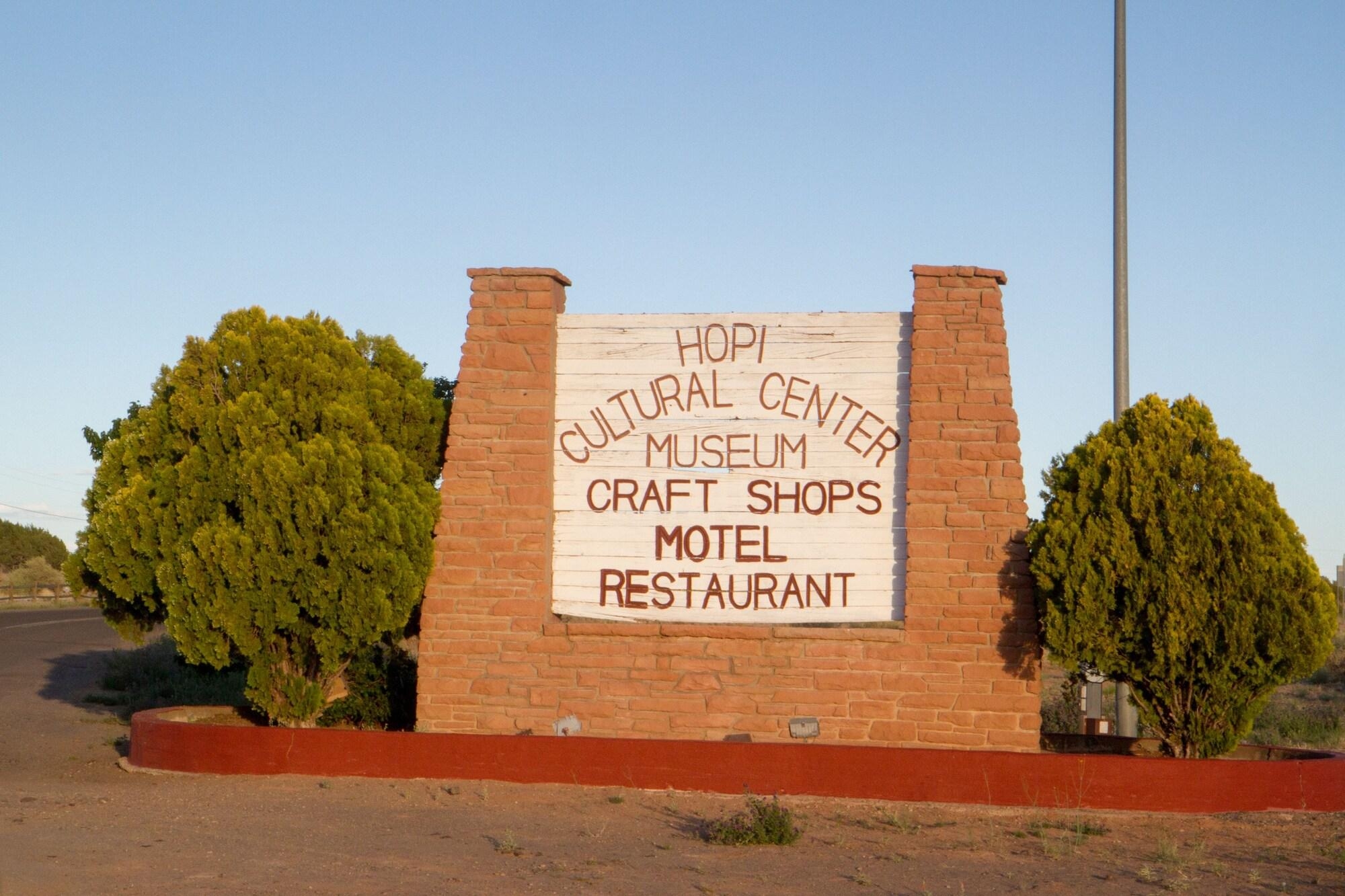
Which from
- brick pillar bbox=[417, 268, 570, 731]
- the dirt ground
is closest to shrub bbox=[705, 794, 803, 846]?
the dirt ground

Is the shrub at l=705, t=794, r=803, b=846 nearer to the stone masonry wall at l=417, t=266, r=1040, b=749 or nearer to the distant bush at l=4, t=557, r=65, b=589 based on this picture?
the stone masonry wall at l=417, t=266, r=1040, b=749

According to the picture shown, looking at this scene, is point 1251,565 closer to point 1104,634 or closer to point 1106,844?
point 1104,634

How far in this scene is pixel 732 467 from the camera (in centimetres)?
1199

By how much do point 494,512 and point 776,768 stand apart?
129 inches

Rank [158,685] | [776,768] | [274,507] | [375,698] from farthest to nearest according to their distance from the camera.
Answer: [158,685]
[375,698]
[274,507]
[776,768]

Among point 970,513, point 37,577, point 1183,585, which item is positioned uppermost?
point 970,513

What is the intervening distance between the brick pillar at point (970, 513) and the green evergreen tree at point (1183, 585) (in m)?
0.45

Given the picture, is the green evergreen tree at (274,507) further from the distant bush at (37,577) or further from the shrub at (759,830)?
the distant bush at (37,577)

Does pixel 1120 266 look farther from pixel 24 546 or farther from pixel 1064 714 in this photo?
pixel 24 546

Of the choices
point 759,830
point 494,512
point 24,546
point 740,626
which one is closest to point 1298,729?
point 740,626

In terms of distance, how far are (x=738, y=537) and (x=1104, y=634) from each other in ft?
10.0

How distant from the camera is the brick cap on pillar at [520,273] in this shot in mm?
12328

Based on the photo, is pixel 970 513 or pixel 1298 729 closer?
pixel 970 513

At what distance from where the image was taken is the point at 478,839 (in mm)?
9281
